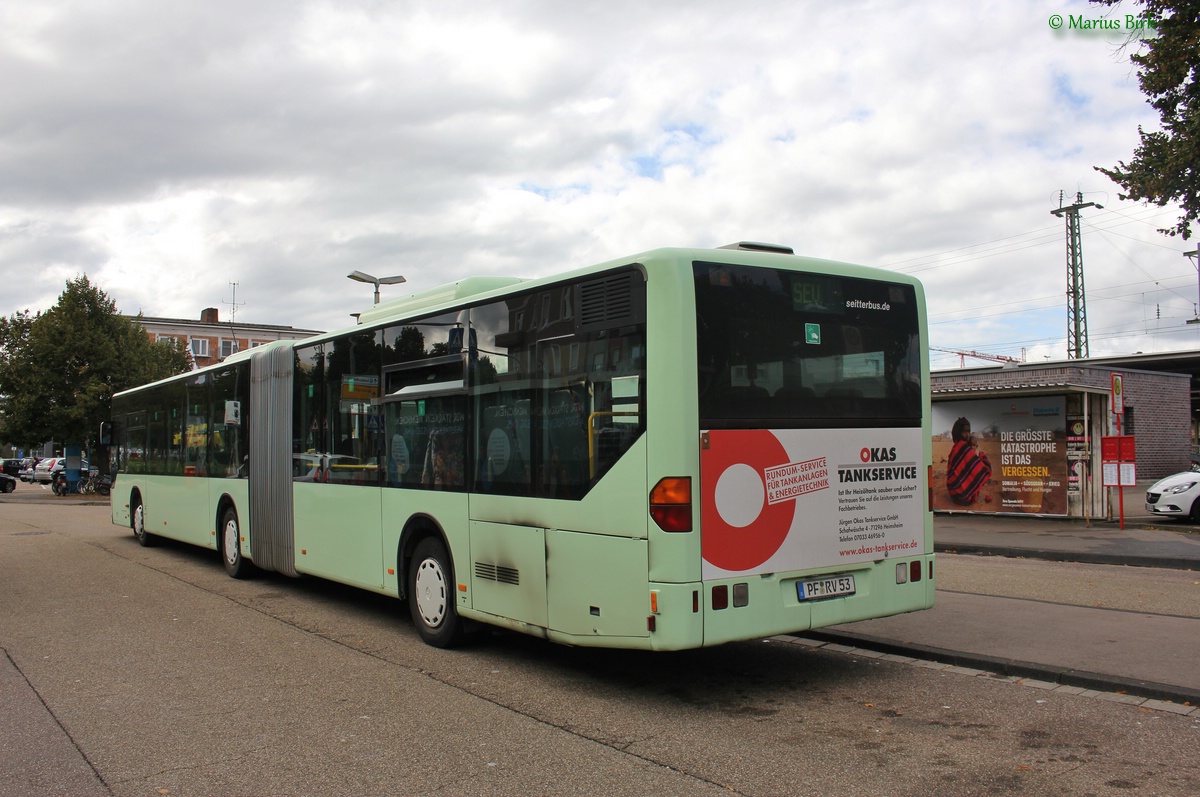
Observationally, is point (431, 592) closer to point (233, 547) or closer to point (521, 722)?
point (521, 722)

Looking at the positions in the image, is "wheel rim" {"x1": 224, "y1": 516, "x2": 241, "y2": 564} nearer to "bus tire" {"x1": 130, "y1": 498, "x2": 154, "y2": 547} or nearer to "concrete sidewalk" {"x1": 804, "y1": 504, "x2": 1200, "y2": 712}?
"bus tire" {"x1": 130, "y1": 498, "x2": 154, "y2": 547}

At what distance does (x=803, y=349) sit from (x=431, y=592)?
12.4ft

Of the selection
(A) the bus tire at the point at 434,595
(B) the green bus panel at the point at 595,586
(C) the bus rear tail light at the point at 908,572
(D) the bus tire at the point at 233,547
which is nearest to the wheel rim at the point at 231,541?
(D) the bus tire at the point at 233,547

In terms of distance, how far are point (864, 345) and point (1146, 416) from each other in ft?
102

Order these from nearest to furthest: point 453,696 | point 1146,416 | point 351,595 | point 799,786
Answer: point 799,786, point 453,696, point 351,595, point 1146,416

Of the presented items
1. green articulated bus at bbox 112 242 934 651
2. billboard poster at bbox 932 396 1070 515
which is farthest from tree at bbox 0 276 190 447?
green articulated bus at bbox 112 242 934 651

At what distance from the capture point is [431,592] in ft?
27.2

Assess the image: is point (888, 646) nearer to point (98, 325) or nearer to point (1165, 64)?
point (1165, 64)

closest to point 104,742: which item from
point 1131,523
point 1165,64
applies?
point 1165,64

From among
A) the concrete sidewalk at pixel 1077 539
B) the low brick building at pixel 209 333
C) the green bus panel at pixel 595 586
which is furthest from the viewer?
the low brick building at pixel 209 333

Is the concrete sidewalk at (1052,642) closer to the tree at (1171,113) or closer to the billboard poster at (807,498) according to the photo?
the billboard poster at (807,498)

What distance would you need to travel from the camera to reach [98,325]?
43.6 metres

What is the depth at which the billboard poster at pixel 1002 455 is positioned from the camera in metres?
19.4

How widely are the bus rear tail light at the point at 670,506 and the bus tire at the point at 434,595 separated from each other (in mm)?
2583
